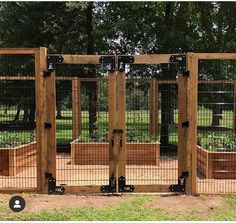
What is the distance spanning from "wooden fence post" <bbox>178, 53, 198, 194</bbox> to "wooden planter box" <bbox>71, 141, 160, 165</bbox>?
359cm

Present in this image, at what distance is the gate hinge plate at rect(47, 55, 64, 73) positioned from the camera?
8.34m

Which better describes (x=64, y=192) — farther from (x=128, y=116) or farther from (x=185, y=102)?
(x=185, y=102)

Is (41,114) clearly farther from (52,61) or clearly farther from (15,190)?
(15,190)

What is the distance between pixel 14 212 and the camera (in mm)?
7195

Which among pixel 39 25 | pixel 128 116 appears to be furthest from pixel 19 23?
pixel 128 116

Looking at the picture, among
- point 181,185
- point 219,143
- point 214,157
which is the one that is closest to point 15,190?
point 181,185

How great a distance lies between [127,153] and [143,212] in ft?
16.5

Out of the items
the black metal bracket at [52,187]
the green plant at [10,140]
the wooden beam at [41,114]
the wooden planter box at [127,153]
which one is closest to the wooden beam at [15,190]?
the wooden beam at [41,114]

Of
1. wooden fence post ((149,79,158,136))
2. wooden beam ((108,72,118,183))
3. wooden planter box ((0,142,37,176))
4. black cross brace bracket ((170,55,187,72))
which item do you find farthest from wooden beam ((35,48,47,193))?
wooden fence post ((149,79,158,136))

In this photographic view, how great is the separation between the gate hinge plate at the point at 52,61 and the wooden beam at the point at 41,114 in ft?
0.27

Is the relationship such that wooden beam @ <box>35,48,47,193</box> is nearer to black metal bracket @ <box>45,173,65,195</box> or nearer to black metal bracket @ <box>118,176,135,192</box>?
black metal bracket @ <box>45,173,65,195</box>

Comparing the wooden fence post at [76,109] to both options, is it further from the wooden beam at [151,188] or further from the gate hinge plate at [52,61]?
the wooden beam at [151,188]

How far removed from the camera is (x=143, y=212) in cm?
725

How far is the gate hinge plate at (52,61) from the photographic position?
328 inches
